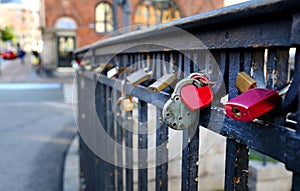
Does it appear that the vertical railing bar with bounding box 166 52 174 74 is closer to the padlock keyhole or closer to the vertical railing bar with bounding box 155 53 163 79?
the vertical railing bar with bounding box 155 53 163 79

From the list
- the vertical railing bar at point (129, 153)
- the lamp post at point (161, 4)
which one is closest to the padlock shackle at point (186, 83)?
the vertical railing bar at point (129, 153)

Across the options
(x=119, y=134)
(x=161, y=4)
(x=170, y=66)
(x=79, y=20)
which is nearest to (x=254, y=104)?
(x=170, y=66)

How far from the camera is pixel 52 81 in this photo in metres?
21.8

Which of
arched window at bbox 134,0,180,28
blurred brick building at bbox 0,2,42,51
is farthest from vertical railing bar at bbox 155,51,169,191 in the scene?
blurred brick building at bbox 0,2,42,51

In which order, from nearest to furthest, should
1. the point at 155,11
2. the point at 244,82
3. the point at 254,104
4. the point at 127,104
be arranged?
1. the point at 254,104
2. the point at 244,82
3. the point at 127,104
4. the point at 155,11

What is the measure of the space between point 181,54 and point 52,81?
21.3 m

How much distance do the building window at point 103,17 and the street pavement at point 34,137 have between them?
28.3ft

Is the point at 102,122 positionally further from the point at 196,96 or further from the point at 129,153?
the point at 196,96

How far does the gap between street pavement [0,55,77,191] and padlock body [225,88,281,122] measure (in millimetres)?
4585

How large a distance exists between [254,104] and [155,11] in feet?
80.5

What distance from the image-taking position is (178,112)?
1129 mm

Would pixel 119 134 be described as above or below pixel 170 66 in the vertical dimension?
below

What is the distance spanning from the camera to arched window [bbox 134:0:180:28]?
2233 cm

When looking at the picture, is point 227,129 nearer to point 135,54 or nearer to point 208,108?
point 208,108
